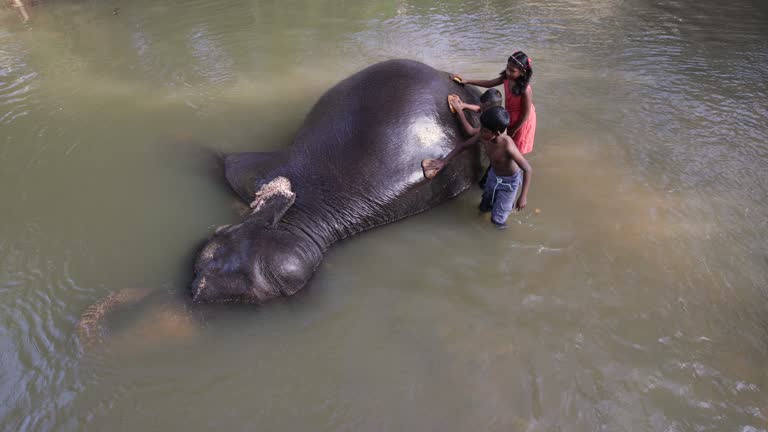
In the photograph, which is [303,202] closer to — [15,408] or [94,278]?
[94,278]

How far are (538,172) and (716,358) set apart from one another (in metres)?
2.34

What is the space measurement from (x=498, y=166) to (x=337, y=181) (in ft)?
4.56

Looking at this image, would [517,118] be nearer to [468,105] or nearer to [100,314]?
[468,105]

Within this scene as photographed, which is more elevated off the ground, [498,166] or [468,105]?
[468,105]

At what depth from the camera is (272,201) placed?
150 inches

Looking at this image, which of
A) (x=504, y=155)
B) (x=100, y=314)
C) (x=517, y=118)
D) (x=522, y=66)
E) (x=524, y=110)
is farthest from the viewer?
(x=517, y=118)

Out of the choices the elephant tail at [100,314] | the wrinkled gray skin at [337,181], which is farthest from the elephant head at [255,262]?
the elephant tail at [100,314]

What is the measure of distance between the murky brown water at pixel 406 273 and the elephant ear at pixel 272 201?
0.45 meters

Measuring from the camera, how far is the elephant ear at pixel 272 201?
12.0ft

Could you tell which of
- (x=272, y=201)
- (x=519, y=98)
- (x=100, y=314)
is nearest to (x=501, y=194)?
A: (x=519, y=98)

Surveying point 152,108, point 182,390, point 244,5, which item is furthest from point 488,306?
point 244,5

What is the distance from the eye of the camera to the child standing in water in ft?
12.0

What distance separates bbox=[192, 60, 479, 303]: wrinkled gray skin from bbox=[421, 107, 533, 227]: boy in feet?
0.83

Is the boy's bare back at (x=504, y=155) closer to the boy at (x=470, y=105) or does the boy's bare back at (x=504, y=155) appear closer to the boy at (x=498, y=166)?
the boy at (x=498, y=166)
